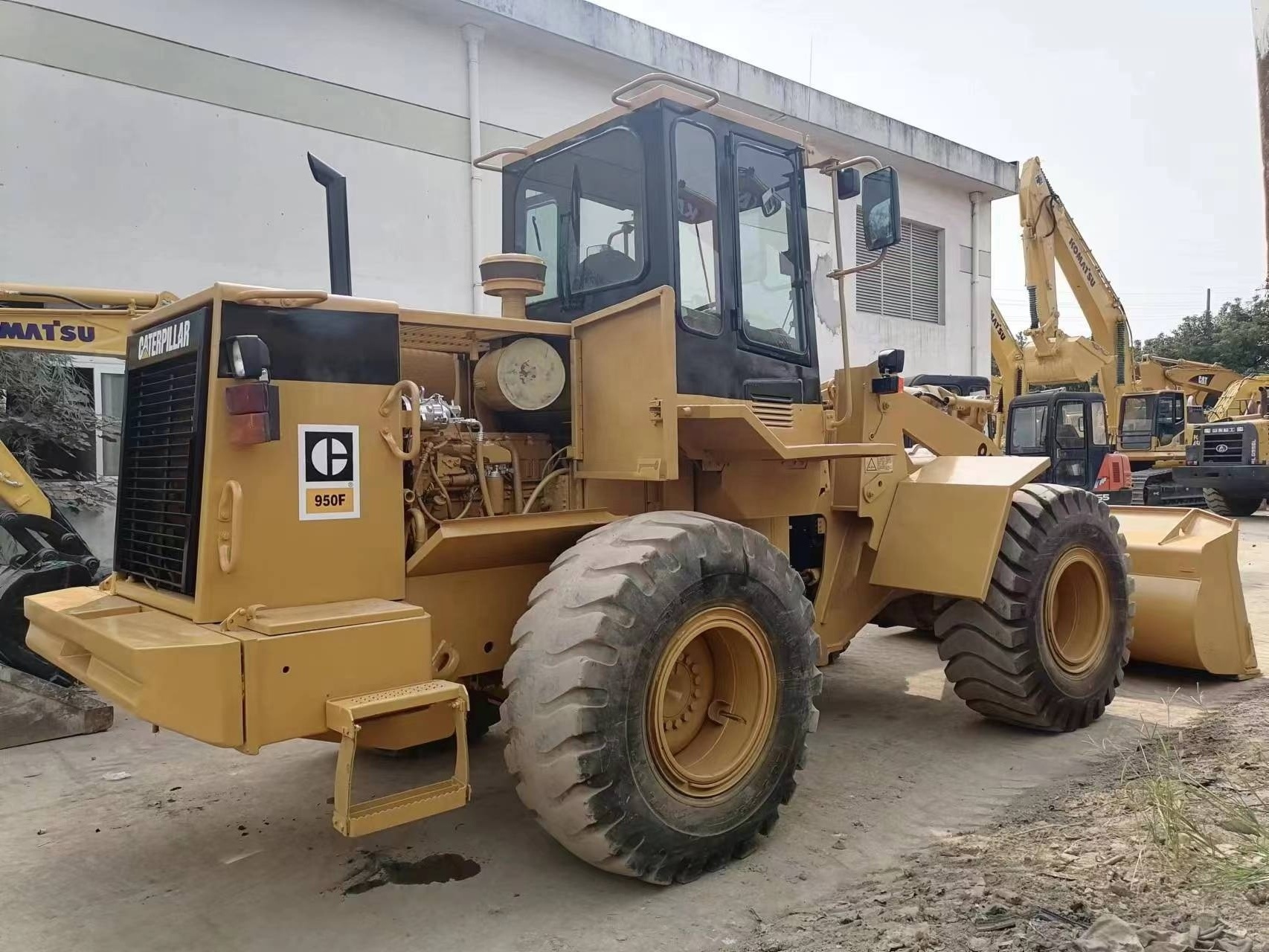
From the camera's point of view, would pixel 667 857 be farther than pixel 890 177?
No

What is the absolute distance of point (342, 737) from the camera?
301cm

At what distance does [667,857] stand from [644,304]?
2079 millimetres

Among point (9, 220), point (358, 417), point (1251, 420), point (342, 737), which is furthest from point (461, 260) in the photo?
point (1251, 420)

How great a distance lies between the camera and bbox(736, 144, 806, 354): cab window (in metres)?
4.52

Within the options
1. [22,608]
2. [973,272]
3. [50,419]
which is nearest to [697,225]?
[22,608]

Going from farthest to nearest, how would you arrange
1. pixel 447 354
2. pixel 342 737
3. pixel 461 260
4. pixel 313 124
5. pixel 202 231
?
pixel 461 260 < pixel 313 124 < pixel 202 231 < pixel 447 354 < pixel 342 737

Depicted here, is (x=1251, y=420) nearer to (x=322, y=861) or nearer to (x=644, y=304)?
(x=644, y=304)

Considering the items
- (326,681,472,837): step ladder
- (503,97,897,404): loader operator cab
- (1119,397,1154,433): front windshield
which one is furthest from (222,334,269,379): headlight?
(1119,397,1154,433): front windshield

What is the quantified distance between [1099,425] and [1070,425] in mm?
418

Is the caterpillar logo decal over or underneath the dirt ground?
over

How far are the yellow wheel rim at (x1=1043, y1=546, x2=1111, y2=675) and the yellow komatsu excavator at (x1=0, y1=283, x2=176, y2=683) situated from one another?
5.30 metres

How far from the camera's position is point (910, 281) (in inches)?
647

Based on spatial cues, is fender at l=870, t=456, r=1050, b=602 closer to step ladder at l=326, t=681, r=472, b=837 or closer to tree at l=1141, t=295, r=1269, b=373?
step ladder at l=326, t=681, r=472, b=837

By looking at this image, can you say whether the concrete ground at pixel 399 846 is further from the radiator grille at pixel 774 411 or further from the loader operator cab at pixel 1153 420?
the loader operator cab at pixel 1153 420
